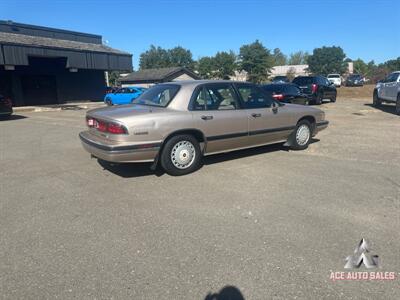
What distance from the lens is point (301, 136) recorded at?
300 inches

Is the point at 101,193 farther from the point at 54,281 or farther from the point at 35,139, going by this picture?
the point at 35,139

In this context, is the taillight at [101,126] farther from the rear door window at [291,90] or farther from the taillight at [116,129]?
the rear door window at [291,90]

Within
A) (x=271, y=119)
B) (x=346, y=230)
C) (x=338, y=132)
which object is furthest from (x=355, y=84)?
(x=346, y=230)

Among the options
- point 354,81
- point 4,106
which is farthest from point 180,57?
point 4,106

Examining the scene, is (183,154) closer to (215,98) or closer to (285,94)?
(215,98)

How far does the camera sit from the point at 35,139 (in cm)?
1012

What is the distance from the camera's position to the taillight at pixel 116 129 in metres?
5.13

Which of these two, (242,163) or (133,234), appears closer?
(133,234)

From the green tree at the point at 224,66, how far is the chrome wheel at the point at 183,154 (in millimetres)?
69357

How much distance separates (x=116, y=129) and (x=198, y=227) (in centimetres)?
220

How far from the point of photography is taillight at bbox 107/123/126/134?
5.13m

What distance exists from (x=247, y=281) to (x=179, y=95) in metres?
3.67

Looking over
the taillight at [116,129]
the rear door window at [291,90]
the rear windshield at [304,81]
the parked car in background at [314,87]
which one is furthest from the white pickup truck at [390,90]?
the taillight at [116,129]

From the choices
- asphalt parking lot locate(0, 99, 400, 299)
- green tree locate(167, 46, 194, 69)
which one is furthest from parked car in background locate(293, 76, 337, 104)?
green tree locate(167, 46, 194, 69)
